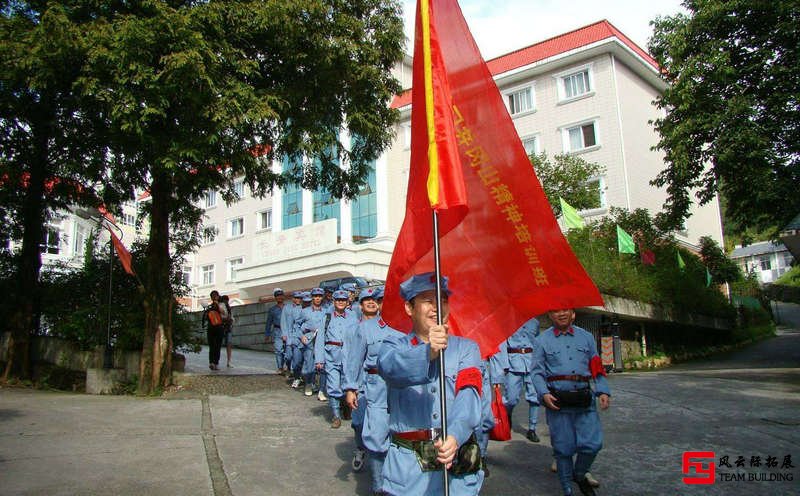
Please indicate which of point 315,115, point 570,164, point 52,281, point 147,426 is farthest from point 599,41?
point 147,426

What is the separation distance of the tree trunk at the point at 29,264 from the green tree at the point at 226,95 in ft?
6.81

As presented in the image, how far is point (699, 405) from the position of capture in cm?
907

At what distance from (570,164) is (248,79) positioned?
55.4ft

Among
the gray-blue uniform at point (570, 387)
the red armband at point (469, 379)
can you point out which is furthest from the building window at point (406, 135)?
the red armband at point (469, 379)

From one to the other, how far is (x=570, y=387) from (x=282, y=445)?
3.49 metres

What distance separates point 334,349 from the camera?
8.66 m

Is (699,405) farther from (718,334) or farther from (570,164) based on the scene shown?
(718,334)

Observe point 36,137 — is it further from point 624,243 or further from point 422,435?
point 624,243

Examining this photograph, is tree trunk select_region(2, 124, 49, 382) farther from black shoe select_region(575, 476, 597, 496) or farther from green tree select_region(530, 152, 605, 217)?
green tree select_region(530, 152, 605, 217)

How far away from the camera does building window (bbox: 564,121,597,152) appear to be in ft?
93.2

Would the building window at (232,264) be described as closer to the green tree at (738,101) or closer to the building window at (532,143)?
the building window at (532,143)

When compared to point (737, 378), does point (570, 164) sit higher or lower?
higher

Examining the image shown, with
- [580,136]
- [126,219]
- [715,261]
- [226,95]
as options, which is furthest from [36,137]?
[715,261]

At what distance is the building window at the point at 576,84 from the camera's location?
2879 centimetres
